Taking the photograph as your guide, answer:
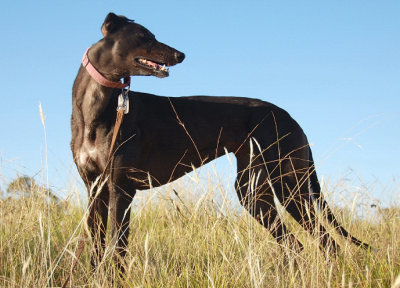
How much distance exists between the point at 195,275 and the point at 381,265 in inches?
48.1

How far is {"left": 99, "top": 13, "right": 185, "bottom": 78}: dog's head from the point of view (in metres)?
3.76

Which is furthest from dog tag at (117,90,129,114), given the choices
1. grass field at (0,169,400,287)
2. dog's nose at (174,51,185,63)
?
grass field at (0,169,400,287)

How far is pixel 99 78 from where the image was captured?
3742 mm

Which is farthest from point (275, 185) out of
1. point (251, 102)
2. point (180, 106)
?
point (180, 106)

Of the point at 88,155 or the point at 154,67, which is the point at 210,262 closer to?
the point at 88,155

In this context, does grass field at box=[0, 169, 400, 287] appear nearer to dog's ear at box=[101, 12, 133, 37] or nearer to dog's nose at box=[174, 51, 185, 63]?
dog's nose at box=[174, 51, 185, 63]

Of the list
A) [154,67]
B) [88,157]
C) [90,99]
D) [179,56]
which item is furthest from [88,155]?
[179,56]

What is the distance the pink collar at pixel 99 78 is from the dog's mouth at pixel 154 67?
0.17 meters

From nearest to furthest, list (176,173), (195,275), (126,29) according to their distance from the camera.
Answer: (195,275)
(126,29)
(176,173)

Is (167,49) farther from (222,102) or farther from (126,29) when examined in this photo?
(222,102)

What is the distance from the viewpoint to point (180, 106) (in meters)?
4.47

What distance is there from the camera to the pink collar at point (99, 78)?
3.74 meters

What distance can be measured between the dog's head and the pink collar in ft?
0.25

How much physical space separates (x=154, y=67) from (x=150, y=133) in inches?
24.3
